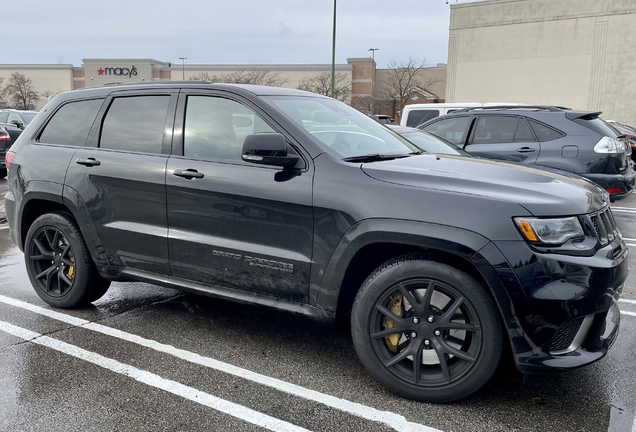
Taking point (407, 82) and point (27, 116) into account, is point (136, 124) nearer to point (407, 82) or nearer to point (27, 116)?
point (27, 116)

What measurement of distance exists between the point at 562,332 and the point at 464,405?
661 mm

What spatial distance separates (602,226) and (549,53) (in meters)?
44.2

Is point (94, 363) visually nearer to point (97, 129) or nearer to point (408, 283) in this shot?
point (97, 129)

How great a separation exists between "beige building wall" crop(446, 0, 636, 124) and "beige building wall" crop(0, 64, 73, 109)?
56625 mm

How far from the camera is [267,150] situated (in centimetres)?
314

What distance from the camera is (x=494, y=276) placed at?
8.70 ft

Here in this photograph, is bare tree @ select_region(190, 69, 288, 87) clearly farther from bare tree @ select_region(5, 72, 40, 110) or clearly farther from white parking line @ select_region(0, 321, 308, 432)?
white parking line @ select_region(0, 321, 308, 432)

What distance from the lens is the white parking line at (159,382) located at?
2.75m

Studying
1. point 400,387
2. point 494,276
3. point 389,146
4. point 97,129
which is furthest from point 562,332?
point 97,129

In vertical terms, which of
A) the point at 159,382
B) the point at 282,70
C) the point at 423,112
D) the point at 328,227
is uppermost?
the point at 282,70

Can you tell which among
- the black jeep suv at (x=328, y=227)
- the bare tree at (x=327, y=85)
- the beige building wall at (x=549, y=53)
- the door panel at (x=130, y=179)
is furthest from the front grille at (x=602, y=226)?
the bare tree at (x=327, y=85)

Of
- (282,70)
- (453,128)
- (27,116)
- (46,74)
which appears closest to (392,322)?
(453,128)

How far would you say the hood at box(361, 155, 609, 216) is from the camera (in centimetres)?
271

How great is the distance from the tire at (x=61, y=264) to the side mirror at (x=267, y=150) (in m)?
1.84
